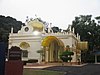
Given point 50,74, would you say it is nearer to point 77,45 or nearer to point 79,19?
point 77,45

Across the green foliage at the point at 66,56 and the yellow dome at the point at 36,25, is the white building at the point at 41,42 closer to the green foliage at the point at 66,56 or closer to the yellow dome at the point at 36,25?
the yellow dome at the point at 36,25

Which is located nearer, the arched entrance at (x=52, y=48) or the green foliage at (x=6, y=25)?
the arched entrance at (x=52, y=48)

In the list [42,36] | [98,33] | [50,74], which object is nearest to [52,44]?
[42,36]

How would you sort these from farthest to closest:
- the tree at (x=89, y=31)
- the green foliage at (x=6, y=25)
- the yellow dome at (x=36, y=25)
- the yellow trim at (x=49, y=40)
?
the green foliage at (x=6, y=25) < the tree at (x=89, y=31) < the yellow dome at (x=36, y=25) < the yellow trim at (x=49, y=40)

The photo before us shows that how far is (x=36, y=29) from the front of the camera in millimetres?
45562

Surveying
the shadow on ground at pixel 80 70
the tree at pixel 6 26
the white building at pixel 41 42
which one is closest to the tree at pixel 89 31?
the white building at pixel 41 42

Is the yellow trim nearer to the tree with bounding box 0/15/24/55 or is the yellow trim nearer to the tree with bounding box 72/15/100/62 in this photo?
the tree with bounding box 72/15/100/62

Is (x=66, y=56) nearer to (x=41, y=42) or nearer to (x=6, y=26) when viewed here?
(x=41, y=42)

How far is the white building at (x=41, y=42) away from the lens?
1594 inches

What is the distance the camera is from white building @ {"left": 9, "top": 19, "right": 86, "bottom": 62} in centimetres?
4050

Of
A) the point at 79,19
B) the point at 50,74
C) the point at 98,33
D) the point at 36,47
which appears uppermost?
the point at 79,19

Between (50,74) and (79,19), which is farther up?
(79,19)

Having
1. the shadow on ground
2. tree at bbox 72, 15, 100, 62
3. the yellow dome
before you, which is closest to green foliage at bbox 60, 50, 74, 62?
the yellow dome

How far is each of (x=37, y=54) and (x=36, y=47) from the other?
1.28m
